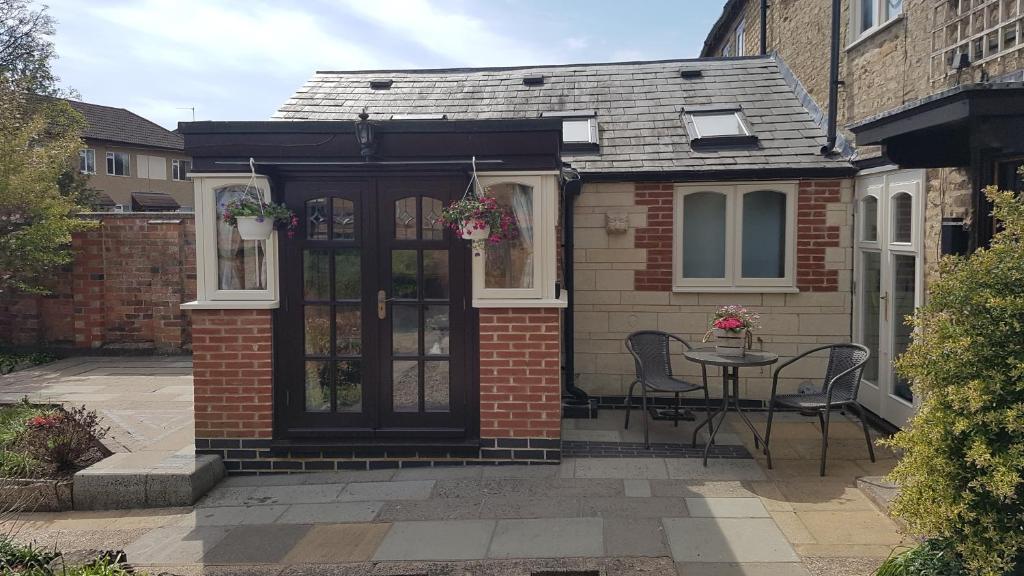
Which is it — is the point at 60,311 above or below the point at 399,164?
below

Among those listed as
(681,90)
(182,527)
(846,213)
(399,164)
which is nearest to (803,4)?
(681,90)

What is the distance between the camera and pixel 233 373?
5520mm

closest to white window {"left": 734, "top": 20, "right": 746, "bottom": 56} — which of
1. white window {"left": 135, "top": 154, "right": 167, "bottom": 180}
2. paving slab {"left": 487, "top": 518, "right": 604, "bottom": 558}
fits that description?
paving slab {"left": 487, "top": 518, "right": 604, "bottom": 558}

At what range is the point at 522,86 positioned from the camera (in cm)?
984

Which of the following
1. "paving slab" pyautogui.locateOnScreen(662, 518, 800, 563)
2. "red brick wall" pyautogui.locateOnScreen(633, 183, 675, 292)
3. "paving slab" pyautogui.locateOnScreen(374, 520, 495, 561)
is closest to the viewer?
"paving slab" pyautogui.locateOnScreen(662, 518, 800, 563)

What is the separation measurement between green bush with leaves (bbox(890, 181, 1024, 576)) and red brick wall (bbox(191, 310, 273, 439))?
4.52 meters

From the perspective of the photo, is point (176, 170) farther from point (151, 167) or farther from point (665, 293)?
point (665, 293)

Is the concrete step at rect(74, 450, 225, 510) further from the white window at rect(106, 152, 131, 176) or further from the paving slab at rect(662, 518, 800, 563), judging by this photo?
the white window at rect(106, 152, 131, 176)

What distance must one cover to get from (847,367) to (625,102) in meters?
4.71

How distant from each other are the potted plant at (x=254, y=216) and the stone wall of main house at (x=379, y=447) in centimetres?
68

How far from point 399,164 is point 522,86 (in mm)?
5002

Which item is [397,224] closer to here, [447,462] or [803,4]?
[447,462]

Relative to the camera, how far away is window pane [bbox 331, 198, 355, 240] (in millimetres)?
5555

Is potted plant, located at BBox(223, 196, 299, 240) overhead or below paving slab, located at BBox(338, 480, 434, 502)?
overhead
